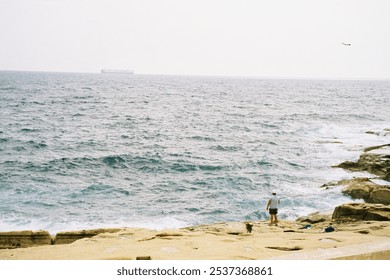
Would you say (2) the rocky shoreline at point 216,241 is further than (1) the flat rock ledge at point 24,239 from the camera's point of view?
No

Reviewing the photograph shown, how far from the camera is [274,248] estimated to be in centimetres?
701

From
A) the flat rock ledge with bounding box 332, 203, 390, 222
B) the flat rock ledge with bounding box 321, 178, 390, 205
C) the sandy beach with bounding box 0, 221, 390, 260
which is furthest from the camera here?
the flat rock ledge with bounding box 321, 178, 390, 205

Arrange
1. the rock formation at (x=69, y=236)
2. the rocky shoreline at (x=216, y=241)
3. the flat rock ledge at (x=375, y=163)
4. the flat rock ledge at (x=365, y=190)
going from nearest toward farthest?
the rocky shoreline at (x=216, y=241) → the rock formation at (x=69, y=236) → the flat rock ledge at (x=365, y=190) → the flat rock ledge at (x=375, y=163)

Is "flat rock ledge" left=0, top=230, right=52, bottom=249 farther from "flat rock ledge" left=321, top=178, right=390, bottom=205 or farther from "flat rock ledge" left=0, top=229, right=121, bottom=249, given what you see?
"flat rock ledge" left=321, top=178, right=390, bottom=205

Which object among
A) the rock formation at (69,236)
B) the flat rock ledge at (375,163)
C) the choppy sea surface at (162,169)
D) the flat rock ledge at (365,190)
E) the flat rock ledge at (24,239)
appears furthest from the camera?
the flat rock ledge at (375,163)

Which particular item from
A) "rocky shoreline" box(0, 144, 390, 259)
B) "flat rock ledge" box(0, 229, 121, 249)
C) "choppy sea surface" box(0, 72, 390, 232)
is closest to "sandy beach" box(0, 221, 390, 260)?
"rocky shoreline" box(0, 144, 390, 259)

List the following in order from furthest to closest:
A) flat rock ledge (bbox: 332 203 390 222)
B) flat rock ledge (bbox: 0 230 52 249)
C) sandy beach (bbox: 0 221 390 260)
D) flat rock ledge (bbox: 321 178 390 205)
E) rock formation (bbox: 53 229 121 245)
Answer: flat rock ledge (bbox: 321 178 390 205) → flat rock ledge (bbox: 332 203 390 222) → rock formation (bbox: 53 229 121 245) → flat rock ledge (bbox: 0 230 52 249) → sandy beach (bbox: 0 221 390 260)

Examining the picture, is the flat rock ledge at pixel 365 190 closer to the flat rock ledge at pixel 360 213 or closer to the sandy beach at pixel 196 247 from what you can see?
the flat rock ledge at pixel 360 213

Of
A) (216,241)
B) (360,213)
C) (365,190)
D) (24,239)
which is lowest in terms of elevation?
(24,239)

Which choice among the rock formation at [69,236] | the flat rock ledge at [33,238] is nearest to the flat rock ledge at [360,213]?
the rock formation at [69,236]

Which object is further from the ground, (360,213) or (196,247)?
(196,247)

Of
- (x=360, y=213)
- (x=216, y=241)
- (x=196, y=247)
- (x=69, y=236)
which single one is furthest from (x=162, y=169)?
(x=196, y=247)

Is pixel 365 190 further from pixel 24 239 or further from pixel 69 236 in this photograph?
pixel 24 239

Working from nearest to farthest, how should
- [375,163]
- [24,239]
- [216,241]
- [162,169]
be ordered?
[216,241]
[24,239]
[375,163]
[162,169]
